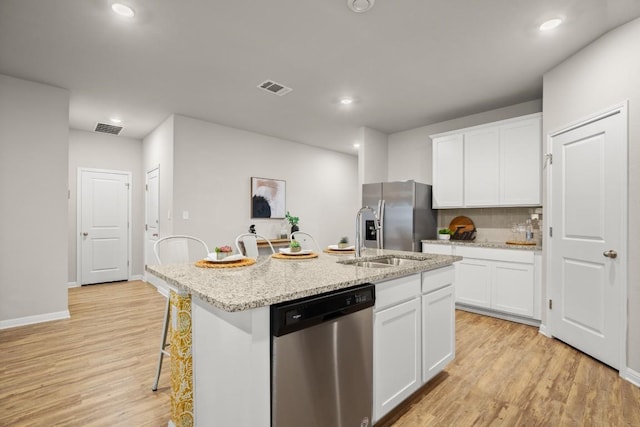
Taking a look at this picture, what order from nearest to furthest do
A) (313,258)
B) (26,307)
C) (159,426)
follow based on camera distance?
1. (159,426)
2. (313,258)
3. (26,307)

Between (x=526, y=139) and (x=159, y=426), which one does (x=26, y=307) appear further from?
(x=526, y=139)

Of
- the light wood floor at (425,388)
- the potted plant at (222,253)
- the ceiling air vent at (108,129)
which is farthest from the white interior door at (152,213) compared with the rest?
the potted plant at (222,253)

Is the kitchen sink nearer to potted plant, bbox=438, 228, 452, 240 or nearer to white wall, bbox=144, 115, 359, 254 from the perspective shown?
potted plant, bbox=438, 228, 452, 240

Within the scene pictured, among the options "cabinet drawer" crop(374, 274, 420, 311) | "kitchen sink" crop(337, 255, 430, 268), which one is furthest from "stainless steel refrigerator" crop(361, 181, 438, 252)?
"cabinet drawer" crop(374, 274, 420, 311)

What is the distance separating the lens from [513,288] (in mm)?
3484

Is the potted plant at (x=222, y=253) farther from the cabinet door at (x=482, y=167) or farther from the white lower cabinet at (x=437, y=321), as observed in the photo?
the cabinet door at (x=482, y=167)

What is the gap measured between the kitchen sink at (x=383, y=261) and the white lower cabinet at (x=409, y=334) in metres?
0.20

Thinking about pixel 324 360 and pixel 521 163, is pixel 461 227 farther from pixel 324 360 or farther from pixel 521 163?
pixel 324 360

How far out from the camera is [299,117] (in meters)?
4.56

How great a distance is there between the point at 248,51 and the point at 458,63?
2.00 m

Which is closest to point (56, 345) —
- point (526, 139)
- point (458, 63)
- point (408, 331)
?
point (408, 331)

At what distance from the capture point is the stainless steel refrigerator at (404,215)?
4.20m

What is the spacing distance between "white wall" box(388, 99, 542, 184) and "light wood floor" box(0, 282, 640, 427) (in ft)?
8.51

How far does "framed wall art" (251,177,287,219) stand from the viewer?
5.27 meters
